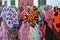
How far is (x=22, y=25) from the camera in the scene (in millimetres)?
3504

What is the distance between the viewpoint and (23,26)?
3520 millimetres

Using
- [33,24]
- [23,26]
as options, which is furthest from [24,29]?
[33,24]

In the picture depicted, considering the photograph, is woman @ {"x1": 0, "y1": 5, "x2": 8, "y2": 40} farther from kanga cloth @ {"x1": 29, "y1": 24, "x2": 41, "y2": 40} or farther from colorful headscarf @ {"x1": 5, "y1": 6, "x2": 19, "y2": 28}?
kanga cloth @ {"x1": 29, "y1": 24, "x2": 41, "y2": 40}

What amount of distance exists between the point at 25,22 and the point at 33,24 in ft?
0.51

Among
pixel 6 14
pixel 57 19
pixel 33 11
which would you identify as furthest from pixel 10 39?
pixel 57 19

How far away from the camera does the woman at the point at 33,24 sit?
340cm

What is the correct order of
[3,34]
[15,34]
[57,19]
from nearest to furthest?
[57,19], [15,34], [3,34]

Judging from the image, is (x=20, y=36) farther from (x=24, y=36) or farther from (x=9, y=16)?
(x=9, y=16)

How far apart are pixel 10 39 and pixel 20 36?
293 mm

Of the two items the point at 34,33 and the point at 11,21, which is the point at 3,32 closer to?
the point at 11,21

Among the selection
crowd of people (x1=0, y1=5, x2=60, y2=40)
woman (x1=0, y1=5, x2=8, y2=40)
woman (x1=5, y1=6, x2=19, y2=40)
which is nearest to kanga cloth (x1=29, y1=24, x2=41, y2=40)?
crowd of people (x1=0, y1=5, x2=60, y2=40)

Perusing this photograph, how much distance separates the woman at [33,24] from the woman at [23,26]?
7 cm

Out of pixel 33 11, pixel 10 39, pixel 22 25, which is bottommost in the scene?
pixel 10 39

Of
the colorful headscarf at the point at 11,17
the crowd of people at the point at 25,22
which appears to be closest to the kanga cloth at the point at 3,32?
the crowd of people at the point at 25,22
